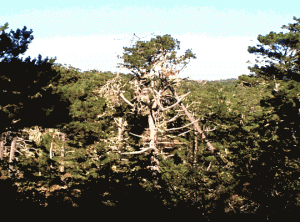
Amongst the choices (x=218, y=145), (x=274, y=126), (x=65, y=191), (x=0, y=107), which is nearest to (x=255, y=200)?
(x=274, y=126)

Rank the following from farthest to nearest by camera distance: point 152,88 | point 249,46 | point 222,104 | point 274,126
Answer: point 249,46
point 222,104
point 152,88
point 274,126

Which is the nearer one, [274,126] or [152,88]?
[274,126]

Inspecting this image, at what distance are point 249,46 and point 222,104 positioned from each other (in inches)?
439

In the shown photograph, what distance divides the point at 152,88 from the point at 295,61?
17.6m

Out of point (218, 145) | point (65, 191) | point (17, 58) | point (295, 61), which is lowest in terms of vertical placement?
point (218, 145)

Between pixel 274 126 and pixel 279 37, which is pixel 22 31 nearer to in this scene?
pixel 274 126

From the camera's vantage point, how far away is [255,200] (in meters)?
5.32

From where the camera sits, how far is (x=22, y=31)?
11477mm

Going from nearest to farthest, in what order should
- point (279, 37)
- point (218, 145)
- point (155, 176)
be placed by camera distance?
point (155, 176), point (218, 145), point (279, 37)

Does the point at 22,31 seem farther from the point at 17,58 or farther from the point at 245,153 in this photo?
the point at 245,153

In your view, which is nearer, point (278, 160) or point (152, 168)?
point (278, 160)

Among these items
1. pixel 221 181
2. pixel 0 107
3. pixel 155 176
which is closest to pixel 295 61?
pixel 221 181

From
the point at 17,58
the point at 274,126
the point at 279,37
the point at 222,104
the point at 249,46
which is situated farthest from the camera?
the point at 249,46

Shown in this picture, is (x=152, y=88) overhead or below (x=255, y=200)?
overhead
